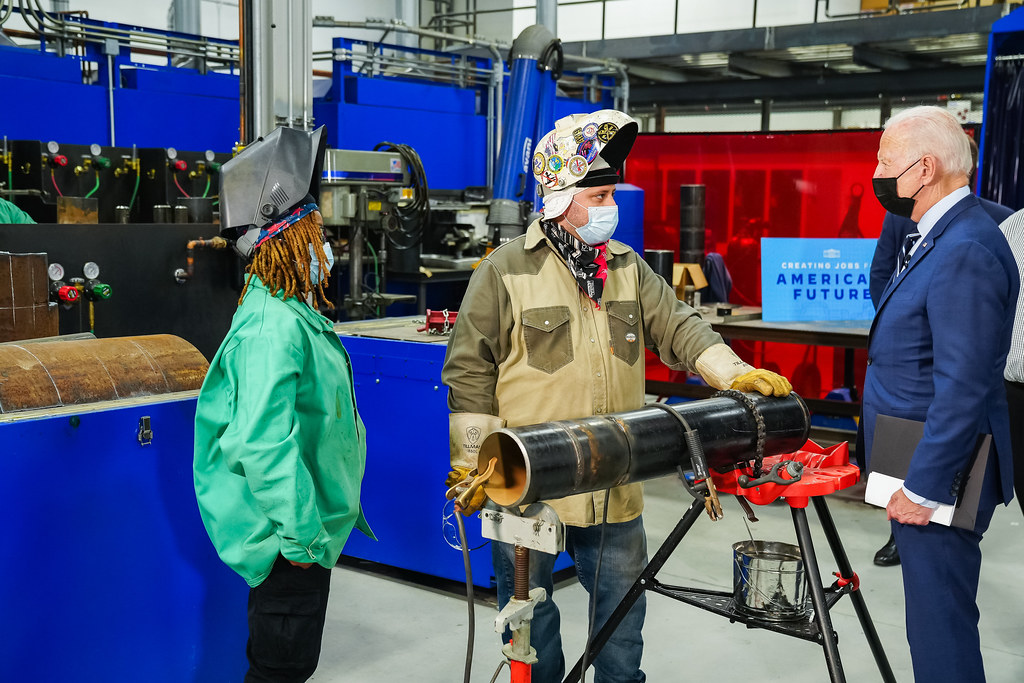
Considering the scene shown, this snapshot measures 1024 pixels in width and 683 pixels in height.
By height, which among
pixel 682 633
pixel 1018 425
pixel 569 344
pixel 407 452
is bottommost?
pixel 682 633

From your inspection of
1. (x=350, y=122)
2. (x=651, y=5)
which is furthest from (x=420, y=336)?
(x=651, y=5)

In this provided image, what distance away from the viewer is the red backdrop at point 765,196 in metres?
6.74

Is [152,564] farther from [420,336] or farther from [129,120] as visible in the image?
[129,120]

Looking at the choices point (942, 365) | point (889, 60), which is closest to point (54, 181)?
point (942, 365)

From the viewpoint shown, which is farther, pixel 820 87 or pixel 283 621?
pixel 820 87

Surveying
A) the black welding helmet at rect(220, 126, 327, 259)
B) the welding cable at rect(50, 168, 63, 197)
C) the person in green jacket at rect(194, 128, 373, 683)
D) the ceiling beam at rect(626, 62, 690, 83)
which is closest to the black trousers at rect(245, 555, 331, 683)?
the person in green jacket at rect(194, 128, 373, 683)

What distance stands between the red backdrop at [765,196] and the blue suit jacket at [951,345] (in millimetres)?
4755

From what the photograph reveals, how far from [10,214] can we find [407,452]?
1.86 metres

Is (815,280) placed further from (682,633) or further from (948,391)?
(948,391)

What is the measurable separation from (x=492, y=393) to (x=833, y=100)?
9.92m

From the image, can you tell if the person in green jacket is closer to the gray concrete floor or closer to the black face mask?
the gray concrete floor

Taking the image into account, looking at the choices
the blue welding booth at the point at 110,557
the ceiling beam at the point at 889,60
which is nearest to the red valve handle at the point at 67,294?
the blue welding booth at the point at 110,557

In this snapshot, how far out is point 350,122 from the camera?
7.40m

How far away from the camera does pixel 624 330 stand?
2.13 m
